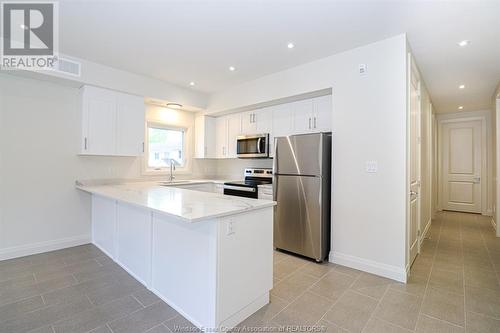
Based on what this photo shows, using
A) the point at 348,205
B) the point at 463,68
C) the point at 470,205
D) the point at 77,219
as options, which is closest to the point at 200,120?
the point at 77,219


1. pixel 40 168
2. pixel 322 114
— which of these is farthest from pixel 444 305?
pixel 40 168

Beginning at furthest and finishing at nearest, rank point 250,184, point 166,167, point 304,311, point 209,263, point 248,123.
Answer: point 166,167, point 248,123, point 250,184, point 304,311, point 209,263

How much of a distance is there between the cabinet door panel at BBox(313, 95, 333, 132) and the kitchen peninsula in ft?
5.89

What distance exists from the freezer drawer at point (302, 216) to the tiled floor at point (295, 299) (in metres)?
0.19

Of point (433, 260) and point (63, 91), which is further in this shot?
point (63, 91)

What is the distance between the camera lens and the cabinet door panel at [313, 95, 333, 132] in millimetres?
3377

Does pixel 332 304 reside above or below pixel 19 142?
below

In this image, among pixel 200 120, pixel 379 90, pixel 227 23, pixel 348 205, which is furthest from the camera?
pixel 200 120

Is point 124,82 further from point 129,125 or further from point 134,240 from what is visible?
point 134,240

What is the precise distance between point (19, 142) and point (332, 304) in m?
4.13

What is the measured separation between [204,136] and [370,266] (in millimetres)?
3664

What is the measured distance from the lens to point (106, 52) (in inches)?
121

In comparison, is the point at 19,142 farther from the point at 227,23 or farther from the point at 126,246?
the point at 227,23

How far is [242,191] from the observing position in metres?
4.07
